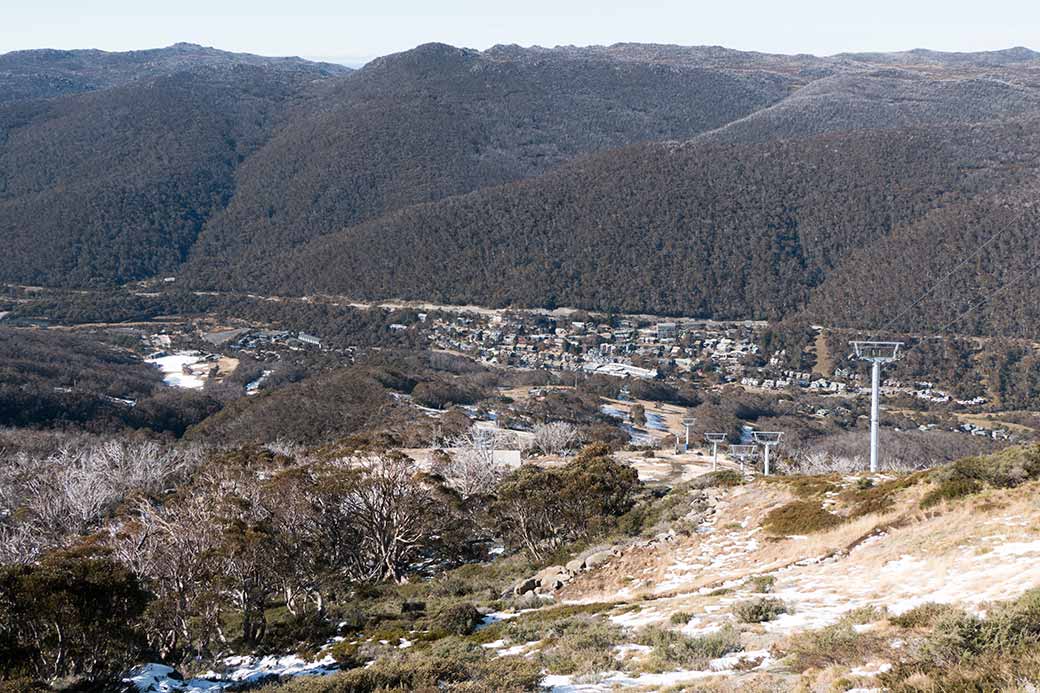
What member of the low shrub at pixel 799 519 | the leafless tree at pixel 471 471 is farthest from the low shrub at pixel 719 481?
the leafless tree at pixel 471 471

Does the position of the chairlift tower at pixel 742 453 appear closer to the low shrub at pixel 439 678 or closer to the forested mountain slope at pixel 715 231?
the low shrub at pixel 439 678

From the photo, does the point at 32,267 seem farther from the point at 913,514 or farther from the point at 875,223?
the point at 913,514

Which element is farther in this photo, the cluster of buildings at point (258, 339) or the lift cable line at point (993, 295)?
the cluster of buildings at point (258, 339)

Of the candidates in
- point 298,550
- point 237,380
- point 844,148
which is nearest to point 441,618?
point 298,550

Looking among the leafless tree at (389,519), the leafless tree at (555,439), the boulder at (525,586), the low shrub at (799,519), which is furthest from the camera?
the leafless tree at (555,439)

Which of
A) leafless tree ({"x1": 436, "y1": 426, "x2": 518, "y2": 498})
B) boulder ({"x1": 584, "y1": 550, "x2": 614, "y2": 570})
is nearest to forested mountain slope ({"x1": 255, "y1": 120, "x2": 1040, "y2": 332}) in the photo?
leafless tree ({"x1": 436, "y1": 426, "x2": 518, "y2": 498})

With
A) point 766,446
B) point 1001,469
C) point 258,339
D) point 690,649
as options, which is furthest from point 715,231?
point 690,649
